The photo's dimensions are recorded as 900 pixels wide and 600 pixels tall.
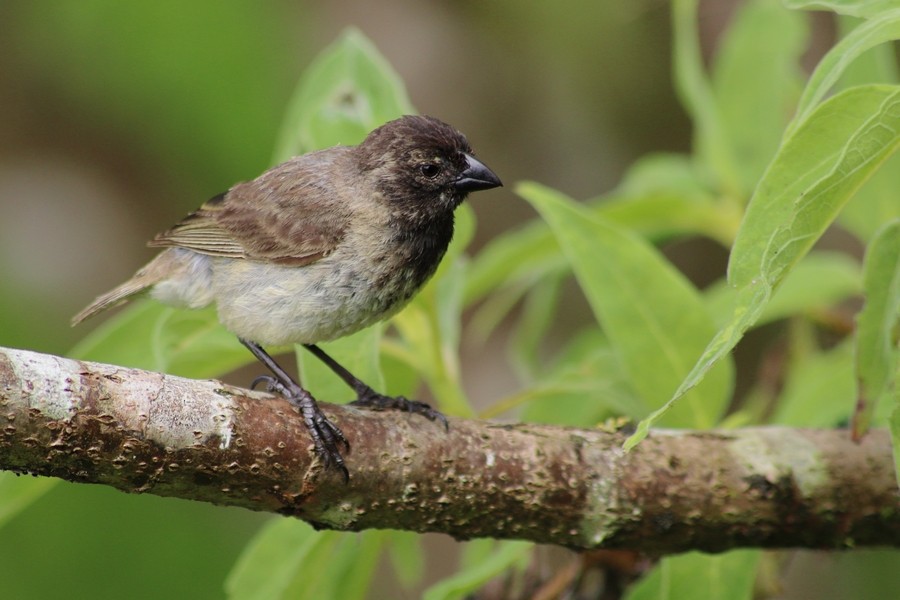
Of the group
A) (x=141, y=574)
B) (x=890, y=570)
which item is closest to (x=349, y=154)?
(x=141, y=574)

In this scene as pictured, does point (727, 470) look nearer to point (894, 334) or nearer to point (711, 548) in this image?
point (711, 548)

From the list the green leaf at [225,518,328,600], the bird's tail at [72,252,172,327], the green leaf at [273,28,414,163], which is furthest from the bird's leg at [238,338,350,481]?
the bird's tail at [72,252,172,327]

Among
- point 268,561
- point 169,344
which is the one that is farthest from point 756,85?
point 268,561

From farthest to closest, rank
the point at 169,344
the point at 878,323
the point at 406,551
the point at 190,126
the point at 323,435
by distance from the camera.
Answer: the point at 190,126 → the point at 406,551 → the point at 169,344 → the point at 878,323 → the point at 323,435

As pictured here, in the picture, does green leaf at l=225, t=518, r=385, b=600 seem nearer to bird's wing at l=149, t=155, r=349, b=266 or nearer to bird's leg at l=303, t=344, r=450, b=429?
bird's leg at l=303, t=344, r=450, b=429

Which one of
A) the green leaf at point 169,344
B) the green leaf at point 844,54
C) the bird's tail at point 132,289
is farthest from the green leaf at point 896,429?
the bird's tail at point 132,289

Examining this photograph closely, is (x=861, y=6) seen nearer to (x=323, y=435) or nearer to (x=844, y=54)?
(x=844, y=54)
